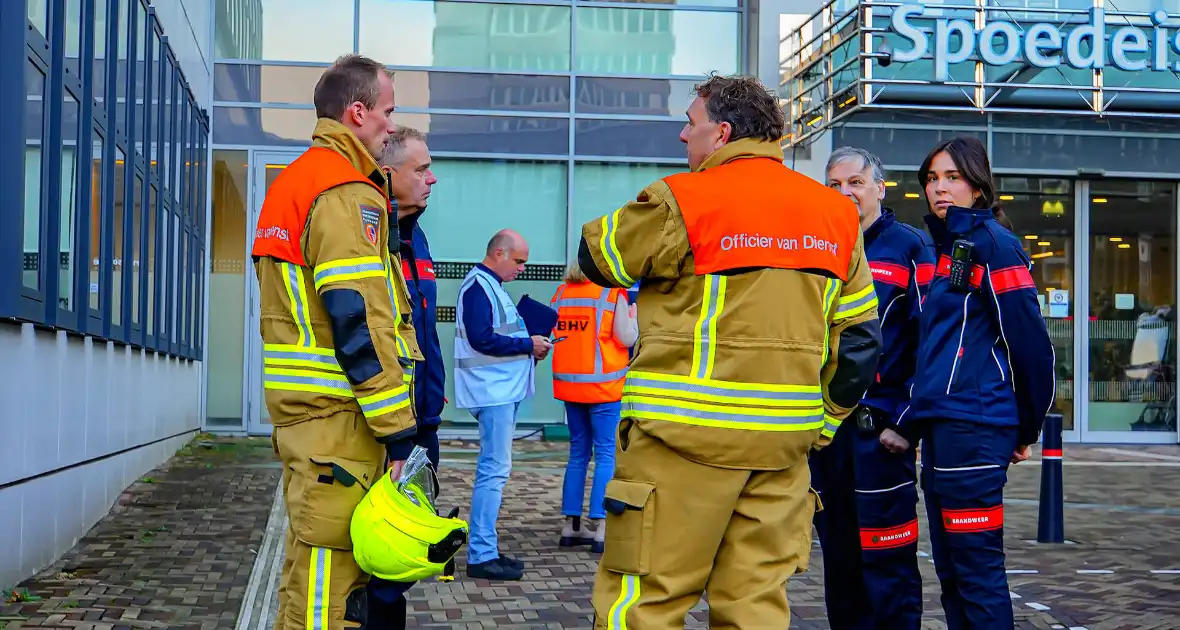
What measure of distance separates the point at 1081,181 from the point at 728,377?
48.6ft

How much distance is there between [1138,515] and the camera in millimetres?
9914

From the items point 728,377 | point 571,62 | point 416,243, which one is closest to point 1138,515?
point 416,243

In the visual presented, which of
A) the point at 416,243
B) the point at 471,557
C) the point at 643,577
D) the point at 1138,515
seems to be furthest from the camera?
the point at 1138,515

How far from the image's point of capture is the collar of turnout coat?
11.6 feet

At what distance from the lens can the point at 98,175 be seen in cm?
901

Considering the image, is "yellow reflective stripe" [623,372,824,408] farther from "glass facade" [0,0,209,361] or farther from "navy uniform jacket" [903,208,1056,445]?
"glass facade" [0,0,209,361]

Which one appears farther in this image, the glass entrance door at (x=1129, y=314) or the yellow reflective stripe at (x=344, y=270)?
the glass entrance door at (x=1129, y=314)

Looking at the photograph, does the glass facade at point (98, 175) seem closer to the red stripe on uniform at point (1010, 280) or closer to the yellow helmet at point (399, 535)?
the yellow helmet at point (399, 535)

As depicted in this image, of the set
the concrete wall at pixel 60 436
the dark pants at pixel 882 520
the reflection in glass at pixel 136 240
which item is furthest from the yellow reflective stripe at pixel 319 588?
the reflection in glass at pixel 136 240

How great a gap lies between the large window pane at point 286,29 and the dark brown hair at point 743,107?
13487 millimetres

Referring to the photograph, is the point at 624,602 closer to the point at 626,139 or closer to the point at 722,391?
the point at 722,391

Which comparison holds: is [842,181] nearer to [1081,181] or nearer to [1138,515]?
[1138,515]

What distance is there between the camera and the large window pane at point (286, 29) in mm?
16453

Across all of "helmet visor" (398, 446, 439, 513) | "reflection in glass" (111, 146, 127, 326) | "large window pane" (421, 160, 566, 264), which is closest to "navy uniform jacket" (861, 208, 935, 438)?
"helmet visor" (398, 446, 439, 513)
